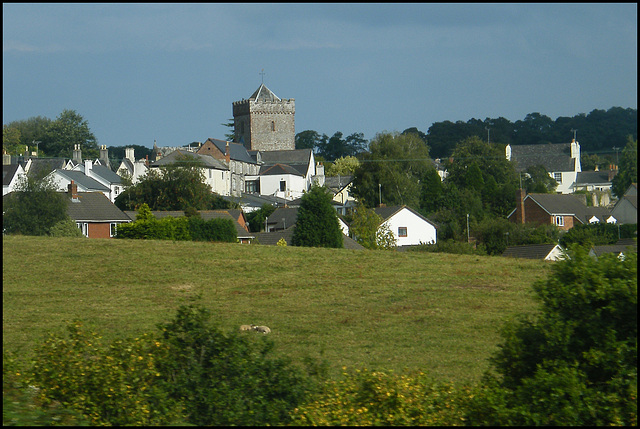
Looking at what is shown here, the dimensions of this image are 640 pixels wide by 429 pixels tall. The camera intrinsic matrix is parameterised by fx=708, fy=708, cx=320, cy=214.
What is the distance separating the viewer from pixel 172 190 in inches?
2242

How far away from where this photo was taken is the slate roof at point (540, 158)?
80.2 meters

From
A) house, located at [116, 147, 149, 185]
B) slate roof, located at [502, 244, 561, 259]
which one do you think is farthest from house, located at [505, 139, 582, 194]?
house, located at [116, 147, 149, 185]

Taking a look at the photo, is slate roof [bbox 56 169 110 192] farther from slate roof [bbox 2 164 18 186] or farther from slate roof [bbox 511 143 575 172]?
slate roof [bbox 511 143 575 172]

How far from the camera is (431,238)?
2355 inches

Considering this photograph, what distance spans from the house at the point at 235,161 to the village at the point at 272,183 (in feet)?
0.45

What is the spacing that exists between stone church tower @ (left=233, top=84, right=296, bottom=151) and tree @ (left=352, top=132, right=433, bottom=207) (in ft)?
153

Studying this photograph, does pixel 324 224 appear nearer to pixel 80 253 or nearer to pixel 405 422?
pixel 80 253

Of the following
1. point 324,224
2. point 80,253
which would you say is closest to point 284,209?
point 324,224

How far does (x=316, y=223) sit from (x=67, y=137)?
80281 mm

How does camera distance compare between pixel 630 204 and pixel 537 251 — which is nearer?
pixel 630 204

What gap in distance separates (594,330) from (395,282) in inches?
581

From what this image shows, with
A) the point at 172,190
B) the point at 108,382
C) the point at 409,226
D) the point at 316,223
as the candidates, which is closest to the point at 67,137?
the point at 172,190

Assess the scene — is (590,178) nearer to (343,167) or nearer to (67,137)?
(343,167)

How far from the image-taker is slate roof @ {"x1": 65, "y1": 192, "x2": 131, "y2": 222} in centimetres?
4528
